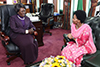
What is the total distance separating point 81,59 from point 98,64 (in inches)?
13.2

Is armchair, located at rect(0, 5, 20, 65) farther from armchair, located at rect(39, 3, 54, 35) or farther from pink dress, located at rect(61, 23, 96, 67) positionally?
armchair, located at rect(39, 3, 54, 35)

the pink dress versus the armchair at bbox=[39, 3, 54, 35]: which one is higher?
the armchair at bbox=[39, 3, 54, 35]

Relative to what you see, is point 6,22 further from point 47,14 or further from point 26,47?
point 47,14

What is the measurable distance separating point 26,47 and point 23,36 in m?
0.27

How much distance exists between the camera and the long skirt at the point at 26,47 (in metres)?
1.88

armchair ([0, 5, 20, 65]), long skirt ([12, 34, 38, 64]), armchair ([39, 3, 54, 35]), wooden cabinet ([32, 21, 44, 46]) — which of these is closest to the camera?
long skirt ([12, 34, 38, 64])

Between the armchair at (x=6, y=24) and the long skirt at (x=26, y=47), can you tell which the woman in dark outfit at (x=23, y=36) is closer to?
the long skirt at (x=26, y=47)

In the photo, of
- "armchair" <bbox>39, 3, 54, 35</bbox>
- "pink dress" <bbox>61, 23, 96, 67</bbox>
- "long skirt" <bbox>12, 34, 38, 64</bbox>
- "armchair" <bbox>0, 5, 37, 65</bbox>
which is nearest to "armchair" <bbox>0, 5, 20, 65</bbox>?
"armchair" <bbox>0, 5, 37, 65</bbox>

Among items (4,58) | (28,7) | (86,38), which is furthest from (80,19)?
(28,7)

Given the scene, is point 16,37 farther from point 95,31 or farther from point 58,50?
point 95,31

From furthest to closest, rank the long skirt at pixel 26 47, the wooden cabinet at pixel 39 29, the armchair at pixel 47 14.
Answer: the armchair at pixel 47 14, the wooden cabinet at pixel 39 29, the long skirt at pixel 26 47

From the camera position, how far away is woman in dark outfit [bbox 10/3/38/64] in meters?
1.90

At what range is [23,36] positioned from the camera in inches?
79.7

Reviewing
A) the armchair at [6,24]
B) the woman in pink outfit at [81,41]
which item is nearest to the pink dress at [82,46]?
the woman in pink outfit at [81,41]
